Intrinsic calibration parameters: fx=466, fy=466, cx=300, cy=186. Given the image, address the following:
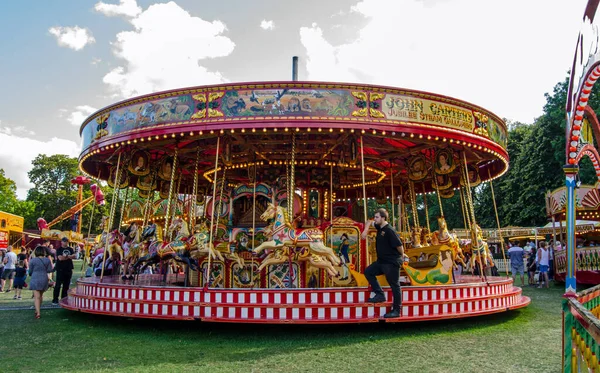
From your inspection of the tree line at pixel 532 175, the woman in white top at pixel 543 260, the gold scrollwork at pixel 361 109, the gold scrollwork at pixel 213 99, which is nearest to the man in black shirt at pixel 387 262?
the gold scrollwork at pixel 361 109

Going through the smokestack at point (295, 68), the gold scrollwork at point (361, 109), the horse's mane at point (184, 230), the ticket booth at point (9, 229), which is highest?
the smokestack at point (295, 68)

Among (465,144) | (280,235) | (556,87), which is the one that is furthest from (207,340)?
(556,87)

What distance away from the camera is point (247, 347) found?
6.62 meters

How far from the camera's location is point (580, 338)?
10.4ft

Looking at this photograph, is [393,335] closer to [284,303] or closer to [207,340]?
[284,303]

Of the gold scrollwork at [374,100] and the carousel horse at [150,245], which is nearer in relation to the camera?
the gold scrollwork at [374,100]

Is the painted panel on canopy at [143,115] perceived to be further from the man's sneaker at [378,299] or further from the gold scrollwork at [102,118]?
the man's sneaker at [378,299]

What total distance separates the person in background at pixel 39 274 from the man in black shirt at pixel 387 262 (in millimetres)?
6451

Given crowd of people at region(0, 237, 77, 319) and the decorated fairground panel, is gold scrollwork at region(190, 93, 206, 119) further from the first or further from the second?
the decorated fairground panel

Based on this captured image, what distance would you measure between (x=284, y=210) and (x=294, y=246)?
72 cm

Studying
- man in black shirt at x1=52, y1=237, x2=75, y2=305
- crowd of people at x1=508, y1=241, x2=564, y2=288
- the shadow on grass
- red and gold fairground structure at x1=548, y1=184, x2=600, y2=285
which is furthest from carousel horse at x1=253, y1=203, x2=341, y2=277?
red and gold fairground structure at x1=548, y1=184, x2=600, y2=285

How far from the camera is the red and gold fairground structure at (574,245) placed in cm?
287

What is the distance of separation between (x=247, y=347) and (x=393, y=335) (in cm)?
232

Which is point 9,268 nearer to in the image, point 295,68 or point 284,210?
point 295,68
